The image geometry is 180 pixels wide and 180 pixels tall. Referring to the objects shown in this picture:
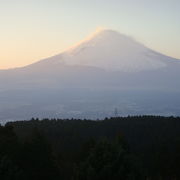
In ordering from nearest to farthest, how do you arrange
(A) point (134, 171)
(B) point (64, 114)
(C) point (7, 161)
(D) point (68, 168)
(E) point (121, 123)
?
1. (A) point (134, 171)
2. (C) point (7, 161)
3. (D) point (68, 168)
4. (E) point (121, 123)
5. (B) point (64, 114)

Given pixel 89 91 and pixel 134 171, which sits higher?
pixel 89 91

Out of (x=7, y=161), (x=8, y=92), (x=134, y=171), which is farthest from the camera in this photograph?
(x=8, y=92)

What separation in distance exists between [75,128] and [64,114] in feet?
296

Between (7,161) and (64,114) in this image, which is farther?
(64,114)

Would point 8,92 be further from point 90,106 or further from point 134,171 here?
point 134,171

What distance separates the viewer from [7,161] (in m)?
12.4

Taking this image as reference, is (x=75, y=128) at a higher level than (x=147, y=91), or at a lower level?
lower

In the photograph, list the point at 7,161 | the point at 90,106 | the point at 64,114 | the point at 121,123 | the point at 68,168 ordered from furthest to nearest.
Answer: the point at 90,106 < the point at 64,114 < the point at 121,123 < the point at 68,168 < the point at 7,161

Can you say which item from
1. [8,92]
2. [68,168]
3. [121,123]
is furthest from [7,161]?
[8,92]

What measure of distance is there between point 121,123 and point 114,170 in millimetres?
36950

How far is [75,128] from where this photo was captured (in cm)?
4525

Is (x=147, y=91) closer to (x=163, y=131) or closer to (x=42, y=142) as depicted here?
(x=163, y=131)

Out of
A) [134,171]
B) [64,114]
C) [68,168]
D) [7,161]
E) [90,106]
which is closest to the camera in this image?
[134,171]

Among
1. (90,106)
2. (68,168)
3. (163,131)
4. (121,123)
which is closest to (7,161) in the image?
(68,168)
